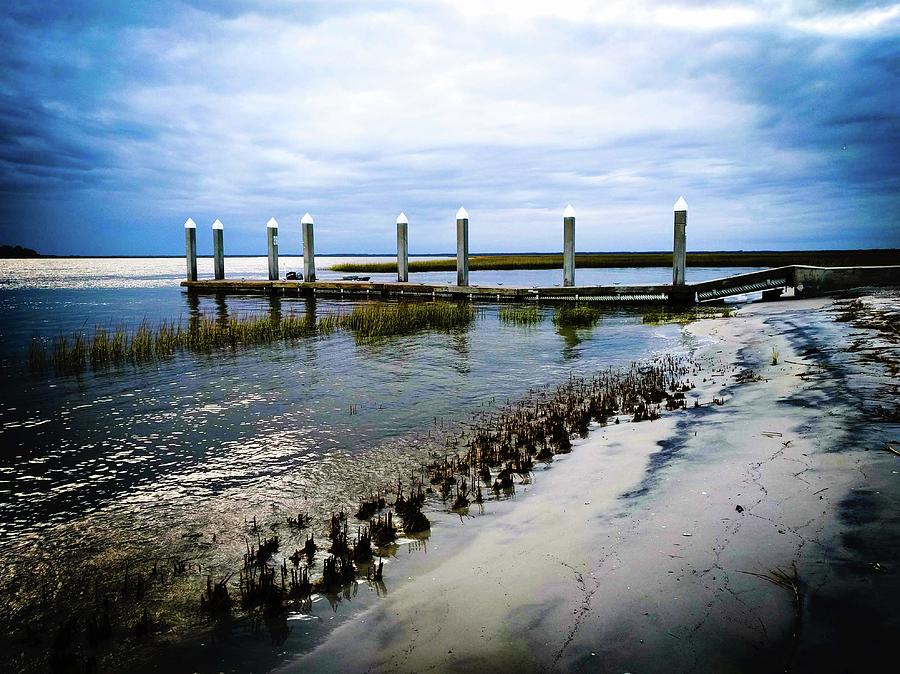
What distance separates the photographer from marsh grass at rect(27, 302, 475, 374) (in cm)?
1491

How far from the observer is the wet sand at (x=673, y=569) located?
10.9 ft

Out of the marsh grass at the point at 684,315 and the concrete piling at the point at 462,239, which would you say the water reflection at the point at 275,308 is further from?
the marsh grass at the point at 684,315

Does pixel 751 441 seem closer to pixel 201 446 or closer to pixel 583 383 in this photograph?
pixel 583 383

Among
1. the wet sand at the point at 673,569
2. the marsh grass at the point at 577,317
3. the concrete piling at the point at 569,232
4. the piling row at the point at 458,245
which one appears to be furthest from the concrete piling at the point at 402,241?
the wet sand at the point at 673,569

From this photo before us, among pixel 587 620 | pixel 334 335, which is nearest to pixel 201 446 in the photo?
pixel 587 620

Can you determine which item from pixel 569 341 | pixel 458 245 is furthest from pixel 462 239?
pixel 569 341

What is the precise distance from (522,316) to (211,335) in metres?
11.4

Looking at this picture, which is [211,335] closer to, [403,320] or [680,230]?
[403,320]

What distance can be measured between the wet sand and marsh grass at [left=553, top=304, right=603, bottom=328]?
1439cm

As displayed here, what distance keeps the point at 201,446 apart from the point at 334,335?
11.3 m

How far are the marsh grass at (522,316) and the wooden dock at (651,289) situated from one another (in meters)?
3.62

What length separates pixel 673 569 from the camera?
411cm

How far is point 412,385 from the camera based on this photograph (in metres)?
12.1

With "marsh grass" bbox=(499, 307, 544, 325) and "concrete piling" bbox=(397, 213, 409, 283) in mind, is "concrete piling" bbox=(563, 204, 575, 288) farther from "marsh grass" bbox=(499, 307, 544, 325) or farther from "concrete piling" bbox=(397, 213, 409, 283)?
"concrete piling" bbox=(397, 213, 409, 283)
